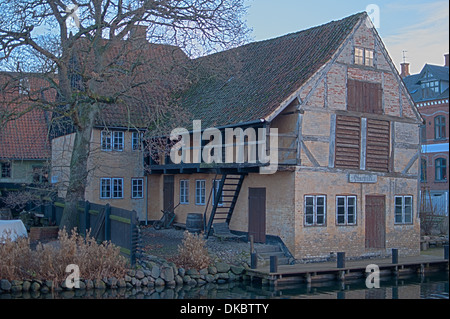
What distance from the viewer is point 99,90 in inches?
950

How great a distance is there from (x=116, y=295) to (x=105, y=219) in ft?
14.8

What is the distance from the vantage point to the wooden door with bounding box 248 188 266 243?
872 inches

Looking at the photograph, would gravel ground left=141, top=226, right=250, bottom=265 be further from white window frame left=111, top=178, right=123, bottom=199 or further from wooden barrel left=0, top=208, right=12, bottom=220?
wooden barrel left=0, top=208, right=12, bottom=220

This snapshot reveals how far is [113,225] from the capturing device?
19.9m

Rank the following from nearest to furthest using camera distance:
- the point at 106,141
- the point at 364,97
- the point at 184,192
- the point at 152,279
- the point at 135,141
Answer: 1. the point at 152,279
2. the point at 364,97
3. the point at 184,192
4. the point at 106,141
5. the point at 135,141

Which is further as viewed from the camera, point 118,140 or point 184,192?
point 118,140

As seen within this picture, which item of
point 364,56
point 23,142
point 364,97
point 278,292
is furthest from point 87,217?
point 23,142

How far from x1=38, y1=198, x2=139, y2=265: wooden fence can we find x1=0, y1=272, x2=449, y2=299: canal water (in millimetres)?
1781

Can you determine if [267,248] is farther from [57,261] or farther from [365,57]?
[365,57]

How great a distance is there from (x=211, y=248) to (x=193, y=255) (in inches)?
94.1

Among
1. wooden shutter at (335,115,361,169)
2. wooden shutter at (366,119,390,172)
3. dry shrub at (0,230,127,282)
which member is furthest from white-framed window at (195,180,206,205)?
dry shrub at (0,230,127,282)

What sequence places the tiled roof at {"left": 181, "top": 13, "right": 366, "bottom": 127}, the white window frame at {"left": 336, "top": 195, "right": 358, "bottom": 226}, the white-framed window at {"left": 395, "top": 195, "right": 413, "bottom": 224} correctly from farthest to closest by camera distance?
the white-framed window at {"left": 395, "top": 195, "right": 413, "bottom": 224}
the white window frame at {"left": 336, "top": 195, "right": 358, "bottom": 226}
the tiled roof at {"left": 181, "top": 13, "right": 366, "bottom": 127}
